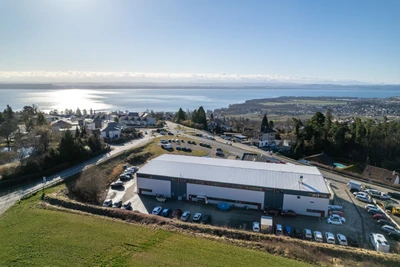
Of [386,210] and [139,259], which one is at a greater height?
[139,259]

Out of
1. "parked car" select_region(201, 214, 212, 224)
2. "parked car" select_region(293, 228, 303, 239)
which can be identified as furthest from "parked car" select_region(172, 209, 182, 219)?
"parked car" select_region(293, 228, 303, 239)

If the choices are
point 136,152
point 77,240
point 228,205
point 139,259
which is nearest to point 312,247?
point 228,205

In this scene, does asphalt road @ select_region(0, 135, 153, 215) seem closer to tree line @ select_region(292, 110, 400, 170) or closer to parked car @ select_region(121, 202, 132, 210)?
parked car @ select_region(121, 202, 132, 210)

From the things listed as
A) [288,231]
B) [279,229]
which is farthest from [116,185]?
[288,231]

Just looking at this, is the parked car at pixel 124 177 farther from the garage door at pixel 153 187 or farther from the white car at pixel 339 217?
the white car at pixel 339 217

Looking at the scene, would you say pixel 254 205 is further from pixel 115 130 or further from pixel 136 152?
pixel 115 130

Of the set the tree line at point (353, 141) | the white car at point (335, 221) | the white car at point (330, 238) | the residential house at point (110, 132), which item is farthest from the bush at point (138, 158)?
the tree line at point (353, 141)

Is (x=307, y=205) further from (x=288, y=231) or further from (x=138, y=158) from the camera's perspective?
(x=138, y=158)
